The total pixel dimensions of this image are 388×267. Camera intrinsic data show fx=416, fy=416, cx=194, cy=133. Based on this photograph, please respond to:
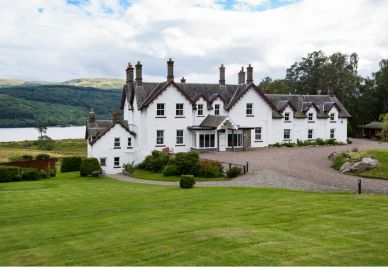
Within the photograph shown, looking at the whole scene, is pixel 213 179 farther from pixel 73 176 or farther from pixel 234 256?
pixel 234 256

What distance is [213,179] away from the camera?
33594mm

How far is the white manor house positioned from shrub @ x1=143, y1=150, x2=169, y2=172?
3.50 m

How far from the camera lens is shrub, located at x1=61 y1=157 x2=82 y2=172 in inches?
1943

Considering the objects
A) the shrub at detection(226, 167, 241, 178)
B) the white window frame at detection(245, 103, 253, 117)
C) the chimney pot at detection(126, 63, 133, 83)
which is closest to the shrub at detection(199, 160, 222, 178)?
the shrub at detection(226, 167, 241, 178)

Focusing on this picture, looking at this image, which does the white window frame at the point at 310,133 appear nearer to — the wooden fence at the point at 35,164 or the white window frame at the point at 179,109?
the white window frame at the point at 179,109

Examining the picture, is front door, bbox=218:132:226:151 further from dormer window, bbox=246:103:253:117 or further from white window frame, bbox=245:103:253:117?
dormer window, bbox=246:103:253:117

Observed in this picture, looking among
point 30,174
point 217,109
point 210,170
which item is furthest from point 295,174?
point 30,174

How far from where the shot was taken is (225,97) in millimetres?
53125

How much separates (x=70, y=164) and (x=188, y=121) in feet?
49.1

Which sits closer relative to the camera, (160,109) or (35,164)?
(35,164)

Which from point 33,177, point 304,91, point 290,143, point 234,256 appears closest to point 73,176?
point 33,177

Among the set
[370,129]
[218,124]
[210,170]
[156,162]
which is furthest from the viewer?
[370,129]

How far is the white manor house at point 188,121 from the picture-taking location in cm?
4738

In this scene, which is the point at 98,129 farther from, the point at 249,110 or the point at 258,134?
the point at 258,134
